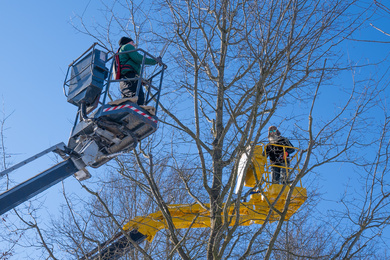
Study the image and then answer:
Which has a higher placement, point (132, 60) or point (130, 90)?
point (132, 60)

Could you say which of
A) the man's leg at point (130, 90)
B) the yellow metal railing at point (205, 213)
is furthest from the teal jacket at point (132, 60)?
the yellow metal railing at point (205, 213)

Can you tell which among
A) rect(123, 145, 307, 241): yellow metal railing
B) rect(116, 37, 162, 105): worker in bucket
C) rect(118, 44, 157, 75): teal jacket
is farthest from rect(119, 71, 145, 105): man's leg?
rect(123, 145, 307, 241): yellow metal railing

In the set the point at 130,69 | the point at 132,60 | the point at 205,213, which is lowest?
the point at 205,213

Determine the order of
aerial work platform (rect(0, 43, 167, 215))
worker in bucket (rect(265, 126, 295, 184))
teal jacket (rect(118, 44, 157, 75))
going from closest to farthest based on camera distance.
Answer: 1. aerial work platform (rect(0, 43, 167, 215))
2. teal jacket (rect(118, 44, 157, 75))
3. worker in bucket (rect(265, 126, 295, 184))

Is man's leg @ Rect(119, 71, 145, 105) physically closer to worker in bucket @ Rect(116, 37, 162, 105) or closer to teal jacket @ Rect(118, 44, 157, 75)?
worker in bucket @ Rect(116, 37, 162, 105)

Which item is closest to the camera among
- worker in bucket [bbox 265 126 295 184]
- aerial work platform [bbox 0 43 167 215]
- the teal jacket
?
aerial work platform [bbox 0 43 167 215]

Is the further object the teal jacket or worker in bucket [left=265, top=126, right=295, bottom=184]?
worker in bucket [left=265, top=126, right=295, bottom=184]

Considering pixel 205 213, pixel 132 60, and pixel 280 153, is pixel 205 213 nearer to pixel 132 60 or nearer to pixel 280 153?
pixel 280 153

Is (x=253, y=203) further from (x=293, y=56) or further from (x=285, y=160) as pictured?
(x=293, y=56)

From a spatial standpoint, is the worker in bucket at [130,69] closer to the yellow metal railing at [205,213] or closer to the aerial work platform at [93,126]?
the aerial work platform at [93,126]

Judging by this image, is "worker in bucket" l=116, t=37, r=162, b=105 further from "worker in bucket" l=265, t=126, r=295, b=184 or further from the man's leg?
"worker in bucket" l=265, t=126, r=295, b=184

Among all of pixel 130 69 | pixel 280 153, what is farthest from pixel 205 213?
pixel 130 69

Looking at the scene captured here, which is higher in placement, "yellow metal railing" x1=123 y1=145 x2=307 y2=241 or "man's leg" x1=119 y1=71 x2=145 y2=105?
"man's leg" x1=119 y1=71 x2=145 y2=105

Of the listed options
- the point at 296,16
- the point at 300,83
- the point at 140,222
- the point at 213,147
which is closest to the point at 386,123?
the point at 300,83
